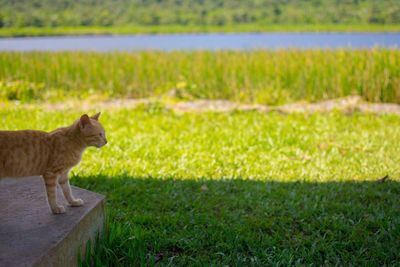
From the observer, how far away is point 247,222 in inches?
159

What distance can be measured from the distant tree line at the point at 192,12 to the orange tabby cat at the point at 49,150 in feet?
102

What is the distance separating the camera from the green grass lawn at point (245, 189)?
11.5 ft

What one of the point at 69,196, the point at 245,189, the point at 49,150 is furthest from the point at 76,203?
the point at 245,189

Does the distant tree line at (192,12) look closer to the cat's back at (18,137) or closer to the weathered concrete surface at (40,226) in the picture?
the weathered concrete surface at (40,226)

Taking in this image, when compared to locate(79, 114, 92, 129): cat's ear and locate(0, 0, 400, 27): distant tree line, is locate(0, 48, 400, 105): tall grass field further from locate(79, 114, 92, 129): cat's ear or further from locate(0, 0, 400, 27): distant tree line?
locate(0, 0, 400, 27): distant tree line

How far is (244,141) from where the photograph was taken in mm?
6484

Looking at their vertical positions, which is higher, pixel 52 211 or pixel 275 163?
pixel 52 211

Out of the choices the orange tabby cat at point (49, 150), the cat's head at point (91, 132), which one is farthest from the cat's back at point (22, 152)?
the cat's head at point (91, 132)

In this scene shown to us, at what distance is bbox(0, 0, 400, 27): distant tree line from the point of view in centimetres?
3434

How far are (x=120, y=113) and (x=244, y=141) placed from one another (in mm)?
2747

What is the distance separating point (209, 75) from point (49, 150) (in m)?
8.53

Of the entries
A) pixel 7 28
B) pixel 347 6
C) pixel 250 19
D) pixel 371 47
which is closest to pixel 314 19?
pixel 347 6

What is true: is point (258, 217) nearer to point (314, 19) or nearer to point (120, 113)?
point (120, 113)

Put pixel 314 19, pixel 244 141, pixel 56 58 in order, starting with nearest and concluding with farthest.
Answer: pixel 244 141
pixel 56 58
pixel 314 19
